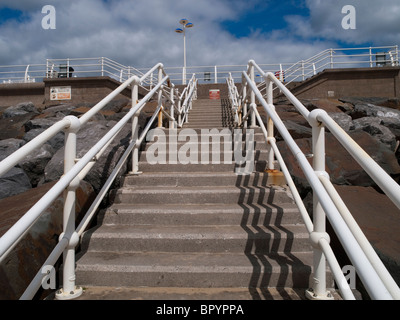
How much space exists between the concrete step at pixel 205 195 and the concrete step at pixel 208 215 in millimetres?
111

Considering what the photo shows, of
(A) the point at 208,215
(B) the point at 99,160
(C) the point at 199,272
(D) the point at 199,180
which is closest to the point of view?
(C) the point at 199,272

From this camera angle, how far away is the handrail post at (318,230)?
6.04 feet

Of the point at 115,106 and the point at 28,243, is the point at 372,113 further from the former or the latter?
the point at 28,243

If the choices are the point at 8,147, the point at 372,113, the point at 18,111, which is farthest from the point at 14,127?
the point at 372,113

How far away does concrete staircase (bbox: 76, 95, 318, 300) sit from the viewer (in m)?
2.09

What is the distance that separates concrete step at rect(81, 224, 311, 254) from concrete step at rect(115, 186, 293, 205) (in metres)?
0.42

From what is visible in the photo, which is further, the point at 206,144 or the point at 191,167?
the point at 206,144

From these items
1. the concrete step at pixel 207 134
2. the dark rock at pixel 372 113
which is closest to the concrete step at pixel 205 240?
the concrete step at pixel 207 134

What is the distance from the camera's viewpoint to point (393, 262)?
6.74ft

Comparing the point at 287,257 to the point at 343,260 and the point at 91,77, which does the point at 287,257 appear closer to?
the point at 343,260

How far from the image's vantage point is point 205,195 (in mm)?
3012

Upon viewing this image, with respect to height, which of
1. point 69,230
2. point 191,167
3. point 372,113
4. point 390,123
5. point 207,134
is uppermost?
point 372,113

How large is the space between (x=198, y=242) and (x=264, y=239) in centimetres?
57
